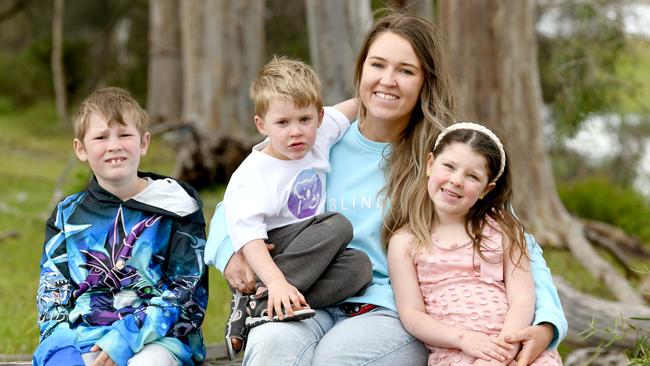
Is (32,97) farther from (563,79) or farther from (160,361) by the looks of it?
(160,361)

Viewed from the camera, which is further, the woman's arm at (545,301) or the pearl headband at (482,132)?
the pearl headband at (482,132)

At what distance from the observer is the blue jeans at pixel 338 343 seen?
290 centimetres

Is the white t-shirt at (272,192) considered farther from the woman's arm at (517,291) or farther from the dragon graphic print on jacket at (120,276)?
the woman's arm at (517,291)

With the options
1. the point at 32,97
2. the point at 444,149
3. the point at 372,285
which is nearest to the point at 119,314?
the point at 372,285

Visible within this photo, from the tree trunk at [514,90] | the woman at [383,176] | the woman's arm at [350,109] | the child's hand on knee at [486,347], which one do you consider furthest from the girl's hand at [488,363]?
the tree trunk at [514,90]

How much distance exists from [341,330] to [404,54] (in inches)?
41.1

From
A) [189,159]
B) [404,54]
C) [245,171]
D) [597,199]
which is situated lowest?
[597,199]

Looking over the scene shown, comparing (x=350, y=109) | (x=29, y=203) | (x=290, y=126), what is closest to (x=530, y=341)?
(x=290, y=126)

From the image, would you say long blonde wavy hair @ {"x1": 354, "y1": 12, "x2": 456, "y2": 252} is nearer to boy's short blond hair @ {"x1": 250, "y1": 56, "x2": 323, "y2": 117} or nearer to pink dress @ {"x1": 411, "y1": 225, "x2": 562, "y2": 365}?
pink dress @ {"x1": 411, "y1": 225, "x2": 562, "y2": 365}

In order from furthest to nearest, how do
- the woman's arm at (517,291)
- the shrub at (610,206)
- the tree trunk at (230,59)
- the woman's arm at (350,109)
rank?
the tree trunk at (230,59) → the shrub at (610,206) → the woman's arm at (350,109) → the woman's arm at (517,291)

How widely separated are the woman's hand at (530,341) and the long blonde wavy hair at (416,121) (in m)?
0.55

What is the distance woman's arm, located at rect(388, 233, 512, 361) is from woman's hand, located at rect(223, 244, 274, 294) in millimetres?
451

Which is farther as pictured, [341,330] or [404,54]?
[404,54]

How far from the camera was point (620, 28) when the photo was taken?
27.7ft
